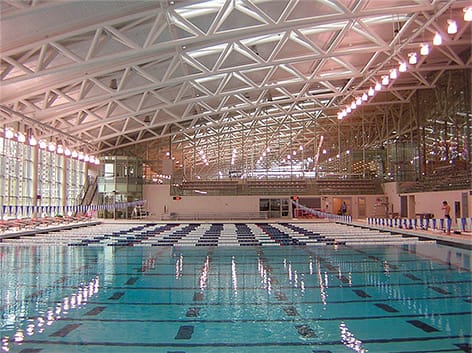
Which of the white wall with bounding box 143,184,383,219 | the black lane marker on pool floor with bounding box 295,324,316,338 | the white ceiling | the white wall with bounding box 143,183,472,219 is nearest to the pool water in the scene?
the black lane marker on pool floor with bounding box 295,324,316,338

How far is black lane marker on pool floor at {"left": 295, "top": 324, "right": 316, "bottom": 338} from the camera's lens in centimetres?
436

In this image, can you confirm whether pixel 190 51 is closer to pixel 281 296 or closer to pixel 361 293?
pixel 281 296

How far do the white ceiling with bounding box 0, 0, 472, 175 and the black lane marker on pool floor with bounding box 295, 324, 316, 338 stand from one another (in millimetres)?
10294

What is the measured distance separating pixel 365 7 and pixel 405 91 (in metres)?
17.1

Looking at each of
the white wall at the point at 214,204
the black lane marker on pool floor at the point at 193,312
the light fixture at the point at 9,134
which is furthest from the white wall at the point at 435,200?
the light fixture at the point at 9,134

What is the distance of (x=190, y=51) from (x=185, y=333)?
1395 cm

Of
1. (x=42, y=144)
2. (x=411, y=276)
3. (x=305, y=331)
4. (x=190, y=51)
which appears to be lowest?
(x=411, y=276)

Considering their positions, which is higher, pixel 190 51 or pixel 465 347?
pixel 190 51

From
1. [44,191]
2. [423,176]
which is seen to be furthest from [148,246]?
[423,176]

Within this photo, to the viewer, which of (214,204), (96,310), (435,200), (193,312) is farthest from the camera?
(214,204)

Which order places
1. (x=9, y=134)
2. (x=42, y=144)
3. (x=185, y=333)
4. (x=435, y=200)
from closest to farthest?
1. (x=185, y=333)
2. (x=9, y=134)
3. (x=42, y=144)
4. (x=435, y=200)

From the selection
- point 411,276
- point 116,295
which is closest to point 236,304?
point 116,295

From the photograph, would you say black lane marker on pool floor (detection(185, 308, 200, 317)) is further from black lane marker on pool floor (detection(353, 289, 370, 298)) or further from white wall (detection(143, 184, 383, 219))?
white wall (detection(143, 184, 383, 219))

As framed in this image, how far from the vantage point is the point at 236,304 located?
18.9 ft
